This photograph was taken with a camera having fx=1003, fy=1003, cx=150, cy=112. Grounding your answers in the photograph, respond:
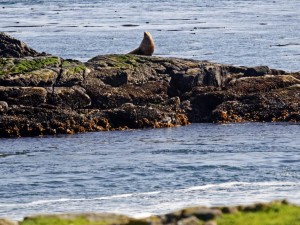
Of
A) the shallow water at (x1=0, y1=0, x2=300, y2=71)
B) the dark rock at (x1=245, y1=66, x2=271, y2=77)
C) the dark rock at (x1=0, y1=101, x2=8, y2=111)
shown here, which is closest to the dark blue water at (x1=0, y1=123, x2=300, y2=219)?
the dark rock at (x1=0, y1=101, x2=8, y2=111)

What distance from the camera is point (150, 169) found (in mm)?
28531

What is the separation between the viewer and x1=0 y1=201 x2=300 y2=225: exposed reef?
1507 cm

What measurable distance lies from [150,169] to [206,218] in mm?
13246

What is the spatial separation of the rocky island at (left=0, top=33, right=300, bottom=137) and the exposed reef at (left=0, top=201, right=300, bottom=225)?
61.2 ft

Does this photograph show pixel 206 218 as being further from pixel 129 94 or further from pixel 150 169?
pixel 129 94

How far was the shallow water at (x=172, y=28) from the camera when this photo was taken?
59188 mm

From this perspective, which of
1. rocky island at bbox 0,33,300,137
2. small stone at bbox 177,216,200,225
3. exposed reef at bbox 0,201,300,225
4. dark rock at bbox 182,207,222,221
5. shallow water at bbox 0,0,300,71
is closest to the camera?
small stone at bbox 177,216,200,225

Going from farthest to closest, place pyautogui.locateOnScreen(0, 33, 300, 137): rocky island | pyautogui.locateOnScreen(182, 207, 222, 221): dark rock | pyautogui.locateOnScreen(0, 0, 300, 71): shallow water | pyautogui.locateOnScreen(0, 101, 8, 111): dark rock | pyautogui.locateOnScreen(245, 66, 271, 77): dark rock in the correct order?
pyautogui.locateOnScreen(0, 0, 300, 71): shallow water < pyautogui.locateOnScreen(245, 66, 271, 77): dark rock < pyautogui.locateOnScreen(0, 33, 300, 137): rocky island < pyautogui.locateOnScreen(0, 101, 8, 111): dark rock < pyautogui.locateOnScreen(182, 207, 222, 221): dark rock

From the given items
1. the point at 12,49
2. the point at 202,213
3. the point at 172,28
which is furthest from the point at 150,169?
the point at 172,28

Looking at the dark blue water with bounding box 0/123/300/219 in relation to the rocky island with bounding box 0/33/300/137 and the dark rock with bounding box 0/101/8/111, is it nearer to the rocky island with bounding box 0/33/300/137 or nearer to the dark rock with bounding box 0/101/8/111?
the rocky island with bounding box 0/33/300/137

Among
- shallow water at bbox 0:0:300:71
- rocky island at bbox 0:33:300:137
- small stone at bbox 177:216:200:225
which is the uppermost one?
small stone at bbox 177:216:200:225

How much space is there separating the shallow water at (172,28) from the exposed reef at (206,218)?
34016 millimetres

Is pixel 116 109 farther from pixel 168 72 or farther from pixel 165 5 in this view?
pixel 165 5

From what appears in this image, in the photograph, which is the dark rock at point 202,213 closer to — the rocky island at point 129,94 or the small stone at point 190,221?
the small stone at point 190,221
